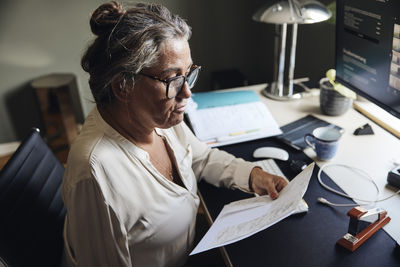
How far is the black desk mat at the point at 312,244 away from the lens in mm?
827

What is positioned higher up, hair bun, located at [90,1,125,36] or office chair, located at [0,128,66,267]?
hair bun, located at [90,1,125,36]

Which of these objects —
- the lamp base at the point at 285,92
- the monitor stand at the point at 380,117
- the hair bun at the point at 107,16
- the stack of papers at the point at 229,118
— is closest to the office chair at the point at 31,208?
the hair bun at the point at 107,16

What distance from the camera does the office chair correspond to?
0.89 metres

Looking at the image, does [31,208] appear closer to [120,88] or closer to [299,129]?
[120,88]

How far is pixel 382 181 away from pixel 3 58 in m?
2.60

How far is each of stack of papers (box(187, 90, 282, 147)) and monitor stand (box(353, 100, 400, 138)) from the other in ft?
1.31

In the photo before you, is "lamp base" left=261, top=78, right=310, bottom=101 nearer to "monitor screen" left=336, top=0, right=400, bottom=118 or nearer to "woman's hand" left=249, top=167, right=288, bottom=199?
"monitor screen" left=336, top=0, right=400, bottom=118

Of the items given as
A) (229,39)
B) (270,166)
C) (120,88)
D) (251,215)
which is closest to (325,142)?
(270,166)

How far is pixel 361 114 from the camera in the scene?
1489 millimetres

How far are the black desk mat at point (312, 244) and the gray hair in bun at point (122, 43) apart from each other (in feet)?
1.54

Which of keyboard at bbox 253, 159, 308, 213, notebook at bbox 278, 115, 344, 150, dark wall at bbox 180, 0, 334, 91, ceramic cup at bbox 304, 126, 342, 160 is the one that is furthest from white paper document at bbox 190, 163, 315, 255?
dark wall at bbox 180, 0, 334, 91

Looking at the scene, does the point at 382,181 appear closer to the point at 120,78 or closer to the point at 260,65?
the point at 120,78

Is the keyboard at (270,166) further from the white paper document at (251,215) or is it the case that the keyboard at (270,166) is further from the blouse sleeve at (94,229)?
the blouse sleeve at (94,229)

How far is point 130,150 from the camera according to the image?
0.92 meters
